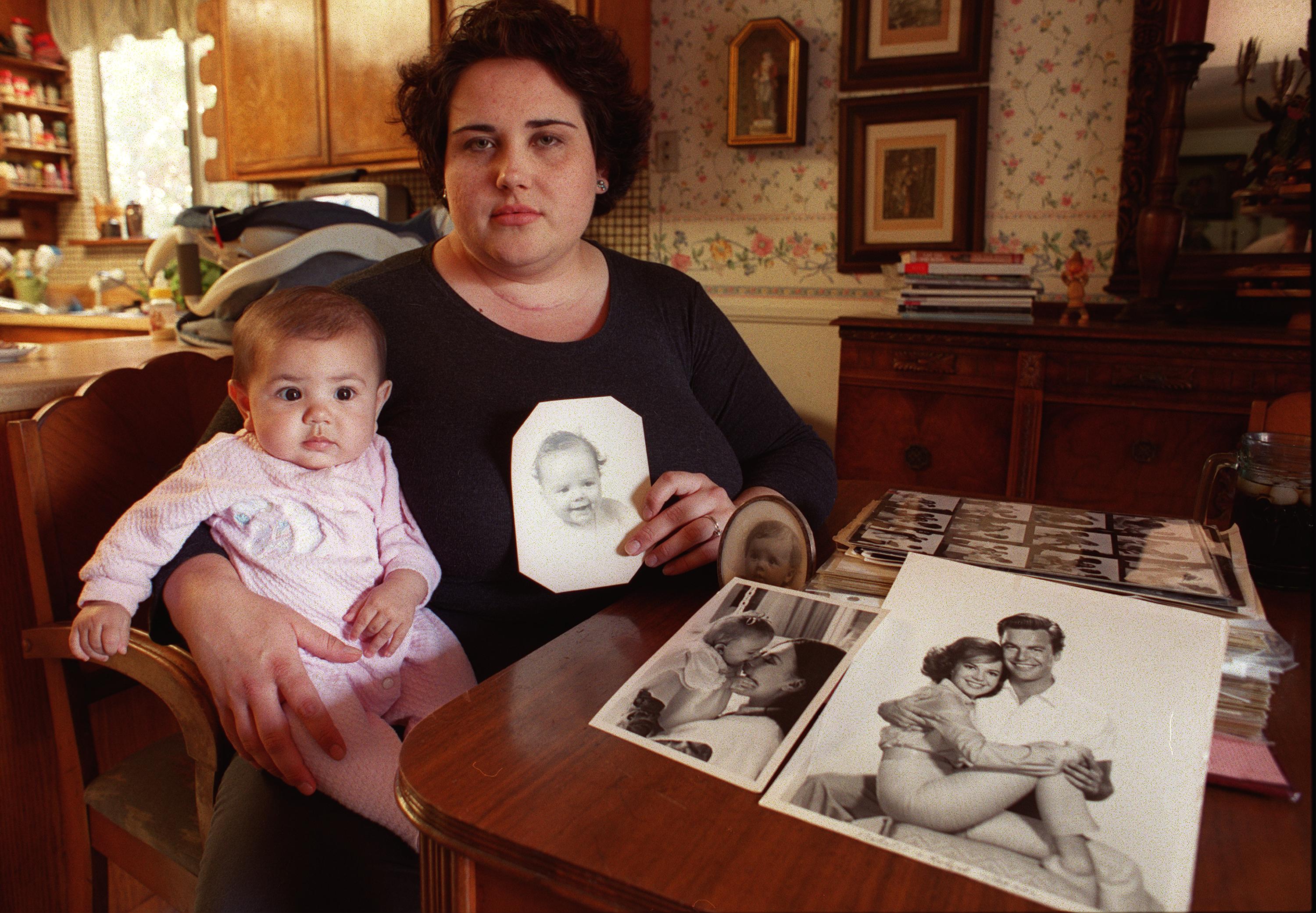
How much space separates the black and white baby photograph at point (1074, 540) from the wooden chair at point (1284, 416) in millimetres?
635

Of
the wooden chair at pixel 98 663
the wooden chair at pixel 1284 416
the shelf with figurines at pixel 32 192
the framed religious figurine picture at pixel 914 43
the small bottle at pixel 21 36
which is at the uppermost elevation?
the small bottle at pixel 21 36

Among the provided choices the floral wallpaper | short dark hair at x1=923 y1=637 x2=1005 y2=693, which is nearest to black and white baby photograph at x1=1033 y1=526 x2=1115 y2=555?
short dark hair at x1=923 y1=637 x2=1005 y2=693

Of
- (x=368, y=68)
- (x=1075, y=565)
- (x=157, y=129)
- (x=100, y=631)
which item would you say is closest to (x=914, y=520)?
(x=1075, y=565)

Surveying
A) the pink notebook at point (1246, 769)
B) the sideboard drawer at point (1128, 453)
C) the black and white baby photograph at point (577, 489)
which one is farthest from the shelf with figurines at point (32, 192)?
the pink notebook at point (1246, 769)

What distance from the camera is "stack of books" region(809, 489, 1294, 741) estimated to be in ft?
2.08

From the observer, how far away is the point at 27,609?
1.40 metres

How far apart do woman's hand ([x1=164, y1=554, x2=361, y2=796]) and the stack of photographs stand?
A: 0.55 m

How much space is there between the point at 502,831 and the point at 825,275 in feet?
8.47

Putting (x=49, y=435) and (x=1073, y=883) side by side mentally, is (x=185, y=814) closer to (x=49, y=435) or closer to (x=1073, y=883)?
(x=49, y=435)

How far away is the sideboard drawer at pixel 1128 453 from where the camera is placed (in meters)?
2.00

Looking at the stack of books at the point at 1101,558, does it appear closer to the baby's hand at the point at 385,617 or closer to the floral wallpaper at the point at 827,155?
the baby's hand at the point at 385,617

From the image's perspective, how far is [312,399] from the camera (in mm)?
967

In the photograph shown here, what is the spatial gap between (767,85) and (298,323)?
2232 mm

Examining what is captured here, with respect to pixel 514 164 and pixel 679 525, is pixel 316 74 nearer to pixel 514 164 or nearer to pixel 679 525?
pixel 514 164
